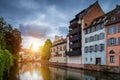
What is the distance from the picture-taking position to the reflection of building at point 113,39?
42297 millimetres

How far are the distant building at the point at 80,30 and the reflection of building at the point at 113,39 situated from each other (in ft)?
46.1

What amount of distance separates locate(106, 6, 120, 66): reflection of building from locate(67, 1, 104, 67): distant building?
14060 mm

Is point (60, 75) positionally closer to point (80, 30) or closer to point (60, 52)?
point (80, 30)

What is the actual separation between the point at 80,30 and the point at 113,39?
19028 millimetres

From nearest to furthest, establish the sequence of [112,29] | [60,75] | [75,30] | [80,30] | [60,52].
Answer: [60,75] < [112,29] < [80,30] < [75,30] < [60,52]

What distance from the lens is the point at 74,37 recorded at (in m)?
65.6

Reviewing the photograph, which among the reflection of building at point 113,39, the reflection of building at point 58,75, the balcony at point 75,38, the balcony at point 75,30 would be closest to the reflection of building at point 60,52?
the balcony at point 75,38

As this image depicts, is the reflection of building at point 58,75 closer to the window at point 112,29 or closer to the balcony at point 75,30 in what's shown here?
the window at point 112,29

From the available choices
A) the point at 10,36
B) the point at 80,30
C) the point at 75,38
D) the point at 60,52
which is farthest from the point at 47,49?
the point at 10,36

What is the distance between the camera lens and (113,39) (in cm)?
4388

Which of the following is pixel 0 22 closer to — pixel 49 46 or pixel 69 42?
pixel 69 42

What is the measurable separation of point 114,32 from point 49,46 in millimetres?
65100

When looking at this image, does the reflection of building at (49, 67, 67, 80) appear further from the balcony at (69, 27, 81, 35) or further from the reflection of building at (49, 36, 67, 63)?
the reflection of building at (49, 36, 67, 63)

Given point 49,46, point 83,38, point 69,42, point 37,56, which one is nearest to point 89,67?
point 83,38
